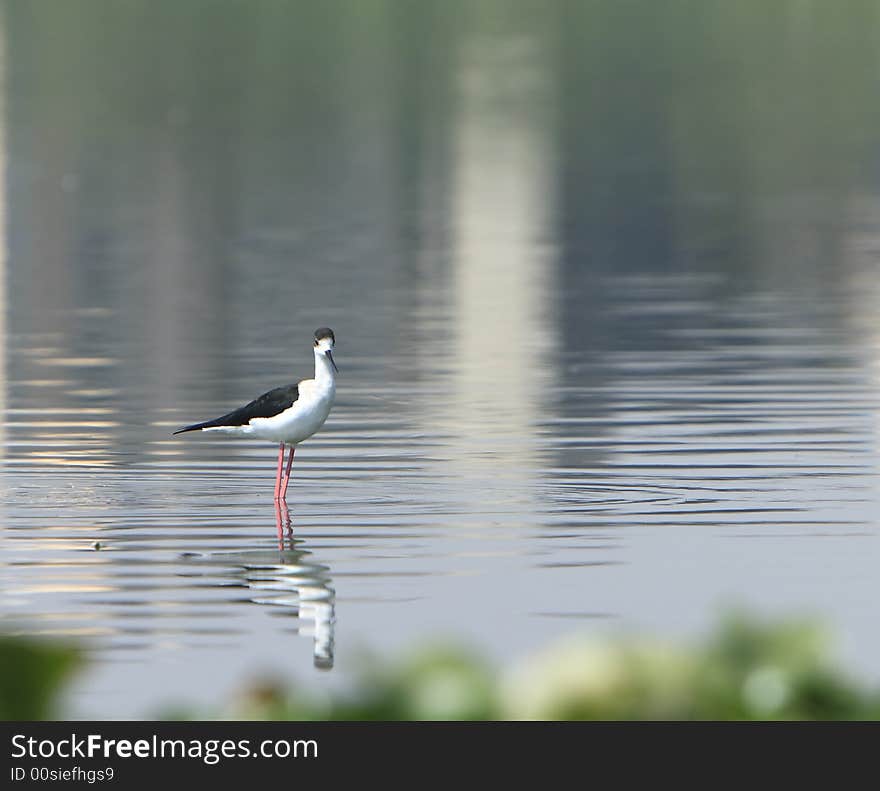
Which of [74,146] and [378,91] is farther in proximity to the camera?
[378,91]

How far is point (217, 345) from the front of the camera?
2756 centimetres

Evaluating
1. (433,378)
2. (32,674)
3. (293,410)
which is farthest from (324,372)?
(32,674)

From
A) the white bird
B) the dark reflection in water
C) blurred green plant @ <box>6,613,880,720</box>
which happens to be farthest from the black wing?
blurred green plant @ <box>6,613,880,720</box>

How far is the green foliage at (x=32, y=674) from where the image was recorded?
131 inches

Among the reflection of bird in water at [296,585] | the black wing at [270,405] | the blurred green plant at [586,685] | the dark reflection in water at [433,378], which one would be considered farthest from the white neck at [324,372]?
the blurred green plant at [586,685]

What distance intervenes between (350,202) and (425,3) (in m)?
99.1

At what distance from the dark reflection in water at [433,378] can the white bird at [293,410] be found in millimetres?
420

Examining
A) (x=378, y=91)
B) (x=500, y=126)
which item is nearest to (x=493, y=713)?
(x=500, y=126)

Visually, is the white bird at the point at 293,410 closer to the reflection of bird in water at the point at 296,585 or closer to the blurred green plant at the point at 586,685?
the reflection of bird in water at the point at 296,585

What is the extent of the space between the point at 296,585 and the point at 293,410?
340cm

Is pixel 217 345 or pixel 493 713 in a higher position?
pixel 493 713

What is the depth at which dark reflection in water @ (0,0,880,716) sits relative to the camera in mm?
12508

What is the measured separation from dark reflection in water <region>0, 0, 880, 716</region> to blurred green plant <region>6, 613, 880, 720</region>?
0.23m

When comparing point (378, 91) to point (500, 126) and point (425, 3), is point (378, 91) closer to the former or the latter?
point (500, 126)
